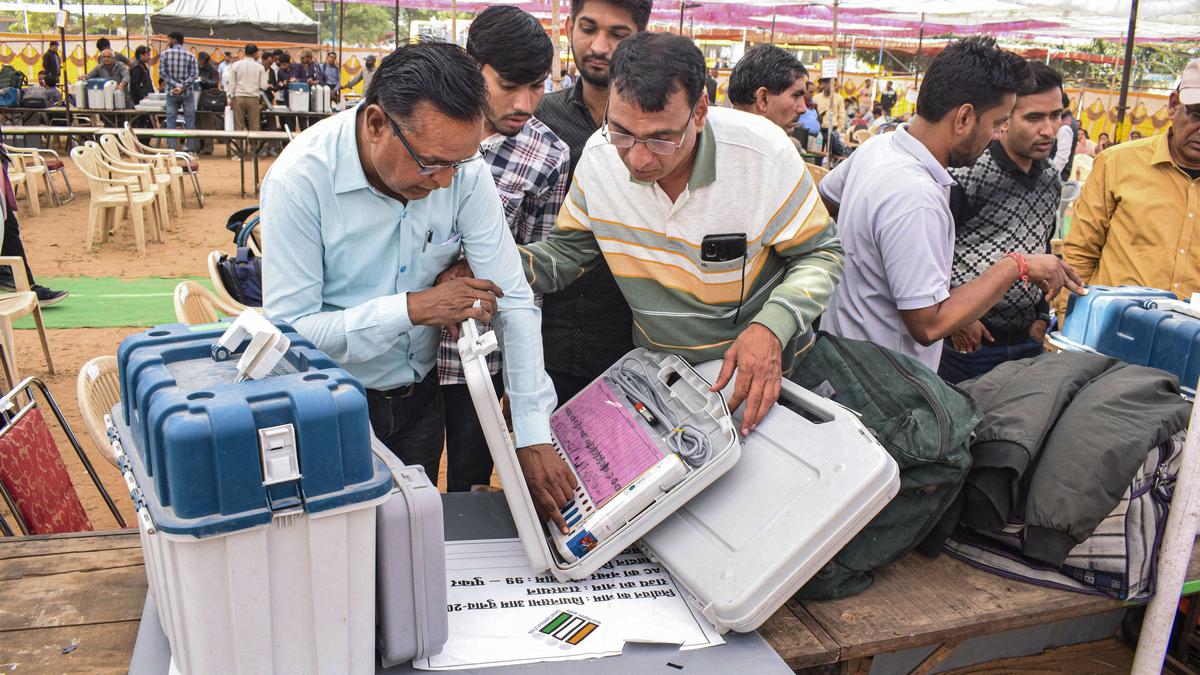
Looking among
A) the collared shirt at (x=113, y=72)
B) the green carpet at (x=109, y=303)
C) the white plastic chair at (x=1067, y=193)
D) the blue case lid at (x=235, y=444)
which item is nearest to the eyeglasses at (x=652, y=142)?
the blue case lid at (x=235, y=444)

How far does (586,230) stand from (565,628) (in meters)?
0.99

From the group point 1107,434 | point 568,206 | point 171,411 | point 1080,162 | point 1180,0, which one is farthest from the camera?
point 1180,0

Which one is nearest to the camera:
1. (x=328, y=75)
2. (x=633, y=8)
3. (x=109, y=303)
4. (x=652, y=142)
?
(x=652, y=142)

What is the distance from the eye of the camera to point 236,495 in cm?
124

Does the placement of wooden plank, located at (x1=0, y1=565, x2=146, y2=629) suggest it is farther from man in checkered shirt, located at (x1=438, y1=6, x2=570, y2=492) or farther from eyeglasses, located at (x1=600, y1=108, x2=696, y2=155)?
eyeglasses, located at (x1=600, y1=108, x2=696, y2=155)

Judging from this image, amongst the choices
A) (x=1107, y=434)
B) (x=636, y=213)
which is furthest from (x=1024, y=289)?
(x=636, y=213)

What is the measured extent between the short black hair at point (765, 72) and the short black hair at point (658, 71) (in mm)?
2398

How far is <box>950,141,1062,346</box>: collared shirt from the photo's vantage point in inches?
121

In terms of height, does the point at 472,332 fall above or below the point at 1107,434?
above

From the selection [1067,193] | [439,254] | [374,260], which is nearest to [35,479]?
[374,260]

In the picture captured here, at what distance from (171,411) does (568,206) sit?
47.1 inches

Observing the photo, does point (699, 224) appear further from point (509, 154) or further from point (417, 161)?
point (509, 154)

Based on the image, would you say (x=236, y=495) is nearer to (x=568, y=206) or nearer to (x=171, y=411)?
(x=171, y=411)

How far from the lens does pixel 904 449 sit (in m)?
1.88
